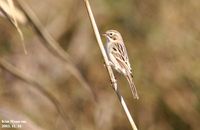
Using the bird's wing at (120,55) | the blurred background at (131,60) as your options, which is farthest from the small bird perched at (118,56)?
the blurred background at (131,60)

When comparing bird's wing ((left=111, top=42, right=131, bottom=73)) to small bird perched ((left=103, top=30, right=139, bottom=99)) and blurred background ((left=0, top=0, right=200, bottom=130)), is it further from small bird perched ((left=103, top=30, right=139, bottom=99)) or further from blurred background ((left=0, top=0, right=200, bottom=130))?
blurred background ((left=0, top=0, right=200, bottom=130))

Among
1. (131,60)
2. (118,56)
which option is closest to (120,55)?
(118,56)

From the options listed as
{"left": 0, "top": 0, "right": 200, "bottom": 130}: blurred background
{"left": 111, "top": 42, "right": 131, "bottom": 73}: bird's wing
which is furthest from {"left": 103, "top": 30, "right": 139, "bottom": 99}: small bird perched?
{"left": 0, "top": 0, "right": 200, "bottom": 130}: blurred background

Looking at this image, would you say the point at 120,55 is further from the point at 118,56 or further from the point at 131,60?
the point at 131,60

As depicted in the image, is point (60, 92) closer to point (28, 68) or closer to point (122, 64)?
point (28, 68)

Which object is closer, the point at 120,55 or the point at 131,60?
the point at 120,55

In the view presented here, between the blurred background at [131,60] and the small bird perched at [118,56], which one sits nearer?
the small bird perched at [118,56]

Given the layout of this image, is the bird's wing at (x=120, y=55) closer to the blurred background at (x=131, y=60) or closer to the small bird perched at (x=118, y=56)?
the small bird perched at (x=118, y=56)

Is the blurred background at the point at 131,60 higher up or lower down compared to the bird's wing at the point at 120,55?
higher up

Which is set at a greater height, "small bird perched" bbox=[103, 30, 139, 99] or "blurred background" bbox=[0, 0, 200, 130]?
"blurred background" bbox=[0, 0, 200, 130]
